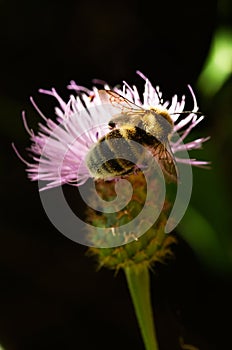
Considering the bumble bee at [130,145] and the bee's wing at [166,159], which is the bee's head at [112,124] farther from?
the bee's wing at [166,159]

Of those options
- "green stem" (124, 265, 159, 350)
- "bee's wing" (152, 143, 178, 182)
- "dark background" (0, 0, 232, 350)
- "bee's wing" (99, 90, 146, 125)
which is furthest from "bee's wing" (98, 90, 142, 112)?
"dark background" (0, 0, 232, 350)

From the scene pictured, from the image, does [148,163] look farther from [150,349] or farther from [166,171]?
[150,349]

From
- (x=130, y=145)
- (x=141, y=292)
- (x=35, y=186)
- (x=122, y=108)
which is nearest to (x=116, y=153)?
(x=130, y=145)

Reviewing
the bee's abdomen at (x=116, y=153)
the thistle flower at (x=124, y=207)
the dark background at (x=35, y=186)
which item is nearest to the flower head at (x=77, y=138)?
the thistle flower at (x=124, y=207)

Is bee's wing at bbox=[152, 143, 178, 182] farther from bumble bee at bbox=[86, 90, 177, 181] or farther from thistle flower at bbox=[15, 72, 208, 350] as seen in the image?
thistle flower at bbox=[15, 72, 208, 350]

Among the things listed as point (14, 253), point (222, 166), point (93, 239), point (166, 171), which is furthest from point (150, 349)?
point (14, 253)

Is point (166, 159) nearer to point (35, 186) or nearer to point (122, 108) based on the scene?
point (122, 108)
